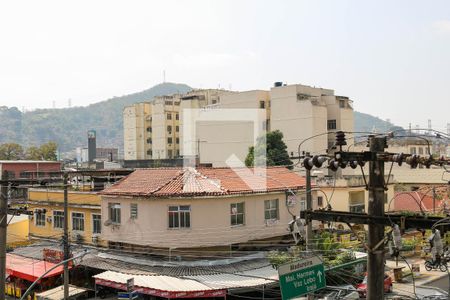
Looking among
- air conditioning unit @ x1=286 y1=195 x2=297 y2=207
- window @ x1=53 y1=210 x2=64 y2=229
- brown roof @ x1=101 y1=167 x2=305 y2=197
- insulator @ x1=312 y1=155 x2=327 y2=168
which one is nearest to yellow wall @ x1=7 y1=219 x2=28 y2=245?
window @ x1=53 y1=210 x2=64 y2=229

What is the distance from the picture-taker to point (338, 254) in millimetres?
25828

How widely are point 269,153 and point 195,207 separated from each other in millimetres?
33954

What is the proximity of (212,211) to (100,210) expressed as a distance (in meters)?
8.34

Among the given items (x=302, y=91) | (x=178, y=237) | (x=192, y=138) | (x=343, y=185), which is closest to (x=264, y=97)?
(x=302, y=91)

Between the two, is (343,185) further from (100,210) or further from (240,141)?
(240,141)

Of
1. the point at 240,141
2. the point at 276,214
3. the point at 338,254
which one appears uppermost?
the point at 240,141

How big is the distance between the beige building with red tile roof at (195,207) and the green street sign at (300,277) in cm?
1407

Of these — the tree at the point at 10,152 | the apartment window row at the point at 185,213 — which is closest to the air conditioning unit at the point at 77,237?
the apartment window row at the point at 185,213

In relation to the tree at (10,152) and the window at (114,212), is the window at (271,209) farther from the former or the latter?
the tree at (10,152)

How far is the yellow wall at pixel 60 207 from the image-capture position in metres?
30.7

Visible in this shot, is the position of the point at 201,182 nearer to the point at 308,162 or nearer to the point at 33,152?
the point at 308,162

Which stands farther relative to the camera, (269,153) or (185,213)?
(269,153)

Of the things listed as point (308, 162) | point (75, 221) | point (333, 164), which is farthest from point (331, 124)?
point (333, 164)

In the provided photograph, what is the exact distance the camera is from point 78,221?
104 ft
